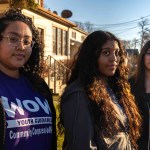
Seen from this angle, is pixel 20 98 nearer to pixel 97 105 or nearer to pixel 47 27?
pixel 97 105

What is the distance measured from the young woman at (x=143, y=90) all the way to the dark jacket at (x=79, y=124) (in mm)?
969

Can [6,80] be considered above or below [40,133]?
above

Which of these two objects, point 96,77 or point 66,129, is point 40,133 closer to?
point 66,129

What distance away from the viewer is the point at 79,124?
2.25 meters

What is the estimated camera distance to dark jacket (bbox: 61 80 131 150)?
2242 mm

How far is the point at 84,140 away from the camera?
2238 mm

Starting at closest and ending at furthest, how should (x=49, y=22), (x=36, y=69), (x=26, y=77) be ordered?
(x=26, y=77) < (x=36, y=69) < (x=49, y=22)

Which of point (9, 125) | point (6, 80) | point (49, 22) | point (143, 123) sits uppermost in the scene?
point (49, 22)

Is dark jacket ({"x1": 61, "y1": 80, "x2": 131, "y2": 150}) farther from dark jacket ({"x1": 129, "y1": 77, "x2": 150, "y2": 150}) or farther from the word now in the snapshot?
dark jacket ({"x1": 129, "y1": 77, "x2": 150, "y2": 150})

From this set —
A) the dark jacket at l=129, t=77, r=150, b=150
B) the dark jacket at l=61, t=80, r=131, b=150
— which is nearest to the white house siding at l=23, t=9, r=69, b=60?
the dark jacket at l=129, t=77, r=150, b=150

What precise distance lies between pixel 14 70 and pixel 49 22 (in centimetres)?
1501

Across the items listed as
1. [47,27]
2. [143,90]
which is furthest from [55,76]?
[143,90]

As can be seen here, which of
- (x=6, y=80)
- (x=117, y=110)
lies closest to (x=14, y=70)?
(x=6, y=80)

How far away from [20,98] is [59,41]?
1709cm
